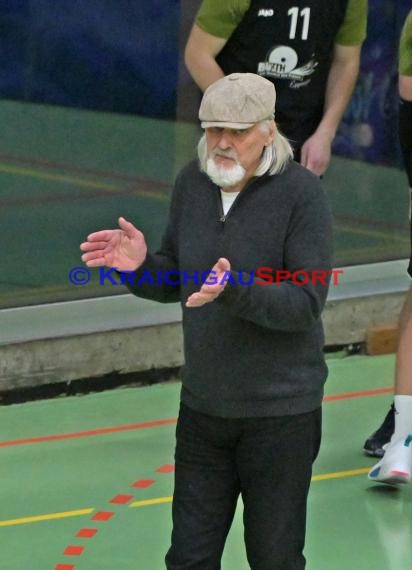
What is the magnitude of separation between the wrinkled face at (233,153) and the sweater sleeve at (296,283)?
0.63ft

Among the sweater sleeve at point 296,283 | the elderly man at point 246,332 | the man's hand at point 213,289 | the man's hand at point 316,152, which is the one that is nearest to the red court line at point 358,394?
the man's hand at point 316,152

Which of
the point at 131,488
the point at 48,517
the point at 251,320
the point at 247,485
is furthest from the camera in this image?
the point at 131,488

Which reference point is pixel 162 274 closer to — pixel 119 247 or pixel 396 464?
pixel 119 247

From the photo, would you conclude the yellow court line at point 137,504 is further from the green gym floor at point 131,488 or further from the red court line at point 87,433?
the red court line at point 87,433

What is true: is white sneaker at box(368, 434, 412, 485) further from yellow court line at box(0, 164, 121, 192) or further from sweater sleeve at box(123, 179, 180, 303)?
yellow court line at box(0, 164, 121, 192)

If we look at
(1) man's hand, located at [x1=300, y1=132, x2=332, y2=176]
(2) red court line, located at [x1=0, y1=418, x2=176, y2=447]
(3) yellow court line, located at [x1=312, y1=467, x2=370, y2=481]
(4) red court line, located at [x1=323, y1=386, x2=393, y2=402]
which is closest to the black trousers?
(3) yellow court line, located at [x1=312, y1=467, x2=370, y2=481]

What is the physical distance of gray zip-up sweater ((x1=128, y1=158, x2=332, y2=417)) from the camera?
12.3 feet

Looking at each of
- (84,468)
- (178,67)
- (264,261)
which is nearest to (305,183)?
(264,261)

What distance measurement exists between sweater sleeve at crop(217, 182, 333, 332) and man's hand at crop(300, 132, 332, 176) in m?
1.93

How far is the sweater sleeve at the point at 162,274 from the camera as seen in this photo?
393 cm

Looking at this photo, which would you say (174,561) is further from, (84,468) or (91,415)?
(91,415)

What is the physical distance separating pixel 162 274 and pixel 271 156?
1.57 feet

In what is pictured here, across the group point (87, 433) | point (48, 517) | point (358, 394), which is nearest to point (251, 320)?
point (48, 517)

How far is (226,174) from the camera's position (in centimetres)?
379
